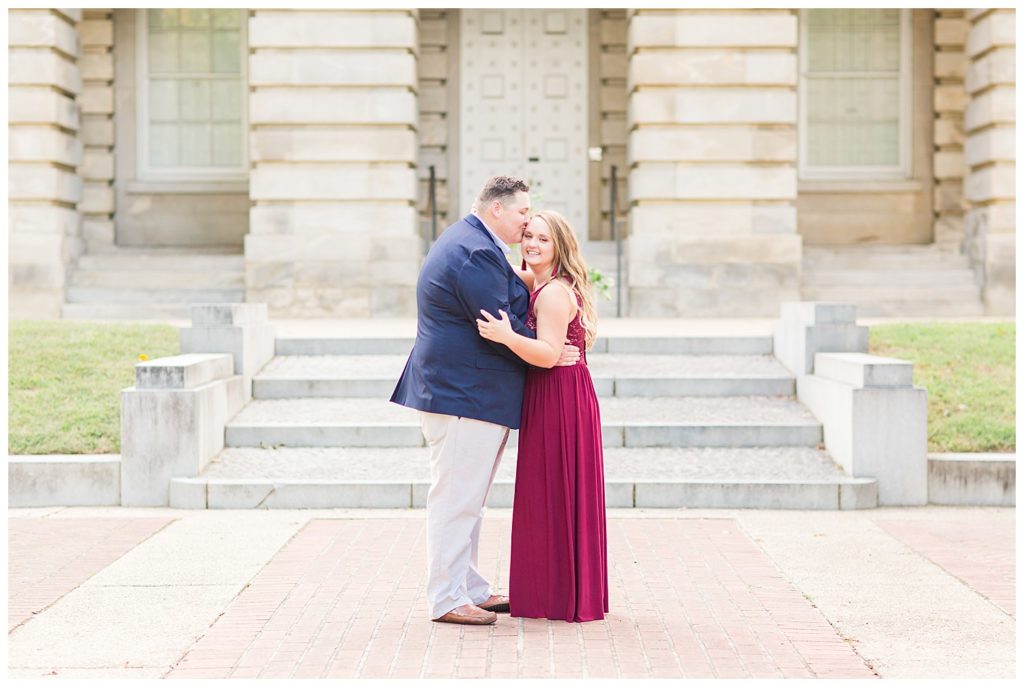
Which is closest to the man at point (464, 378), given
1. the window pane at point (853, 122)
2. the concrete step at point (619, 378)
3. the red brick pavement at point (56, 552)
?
the red brick pavement at point (56, 552)

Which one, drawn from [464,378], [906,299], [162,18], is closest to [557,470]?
[464,378]

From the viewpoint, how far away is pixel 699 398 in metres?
11.2

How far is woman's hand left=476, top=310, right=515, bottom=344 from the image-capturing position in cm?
567

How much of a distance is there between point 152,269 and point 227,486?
405 inches

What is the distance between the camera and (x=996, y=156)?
1814 centimetres

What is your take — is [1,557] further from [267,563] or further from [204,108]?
[204,108]

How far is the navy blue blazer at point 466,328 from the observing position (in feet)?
18.8

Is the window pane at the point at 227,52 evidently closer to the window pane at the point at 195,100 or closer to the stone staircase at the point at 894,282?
the window pane at the point at 195,100

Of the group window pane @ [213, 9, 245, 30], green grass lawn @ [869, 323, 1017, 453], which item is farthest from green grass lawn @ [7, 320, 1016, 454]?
window pane @ [213, 9, 245, 30]

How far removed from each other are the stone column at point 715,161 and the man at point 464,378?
11.9 metres

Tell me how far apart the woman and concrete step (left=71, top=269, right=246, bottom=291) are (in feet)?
42.2

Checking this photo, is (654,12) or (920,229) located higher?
(654,12)

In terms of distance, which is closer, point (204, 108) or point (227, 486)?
point (227, 486)

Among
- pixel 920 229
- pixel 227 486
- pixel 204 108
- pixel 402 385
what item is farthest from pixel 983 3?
pixel 402 385
